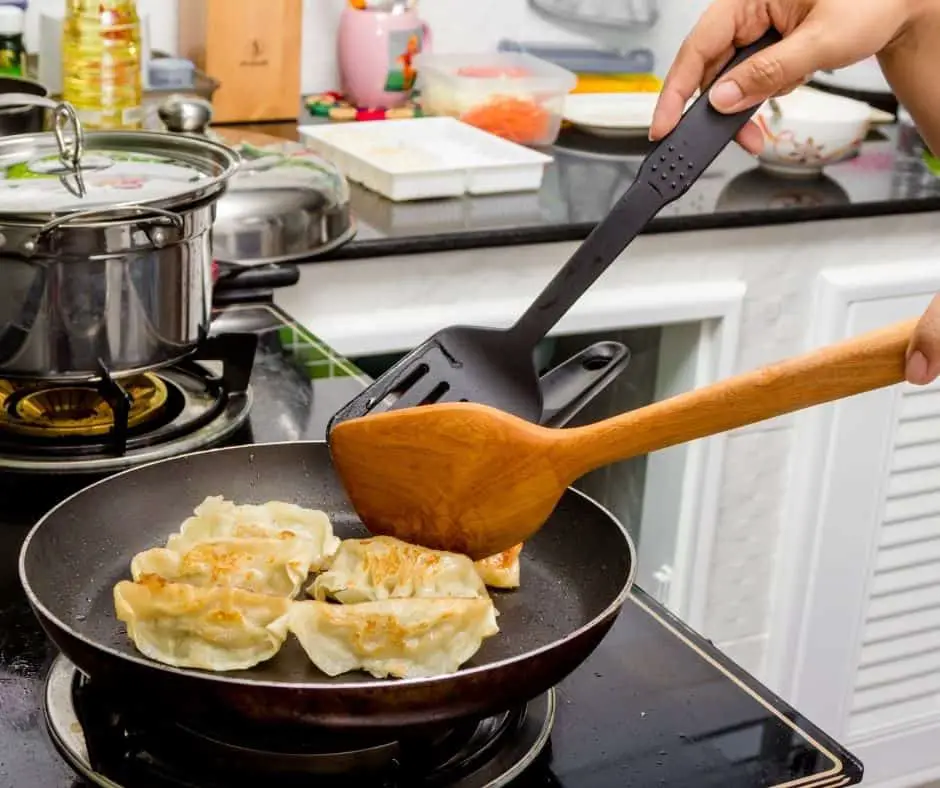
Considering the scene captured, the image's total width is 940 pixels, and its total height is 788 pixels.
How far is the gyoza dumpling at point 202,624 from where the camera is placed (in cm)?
81

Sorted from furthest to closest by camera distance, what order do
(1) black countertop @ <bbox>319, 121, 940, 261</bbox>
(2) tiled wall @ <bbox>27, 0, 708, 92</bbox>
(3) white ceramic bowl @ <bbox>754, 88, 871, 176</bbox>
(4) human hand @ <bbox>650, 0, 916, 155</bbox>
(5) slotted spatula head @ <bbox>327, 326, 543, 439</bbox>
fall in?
(2) tiled wall @ <bbox>27, 0, 708, 92</bbox> < (3) white ceramic bowl @ <bbox>754, 88, 871, 176</bbox> < (1) black countertop @ <bbox>319, 121, 940, 261</bbox> < (4) human hand @ <bbox>650, 0, 916, 155</bbox> < (5) slotted spatula head @ <bbox>327, 326, 543, 439</bbox>

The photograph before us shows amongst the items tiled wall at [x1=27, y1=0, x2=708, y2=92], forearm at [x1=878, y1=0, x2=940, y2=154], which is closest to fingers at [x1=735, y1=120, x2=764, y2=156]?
forearm at [x1=878, y1=0, x2=940, y2=154]

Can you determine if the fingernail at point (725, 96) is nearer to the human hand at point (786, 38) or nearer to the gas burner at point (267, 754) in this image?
the human hand at point (786, 38)

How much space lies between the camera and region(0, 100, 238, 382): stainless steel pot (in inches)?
43.4

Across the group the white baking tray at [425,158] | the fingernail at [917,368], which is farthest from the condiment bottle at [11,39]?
the fingernail at [917,368]

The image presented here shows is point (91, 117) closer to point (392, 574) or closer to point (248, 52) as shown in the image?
point (248, 52)

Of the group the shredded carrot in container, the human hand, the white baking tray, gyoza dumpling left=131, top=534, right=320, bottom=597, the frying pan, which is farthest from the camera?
the shredded carrot in container

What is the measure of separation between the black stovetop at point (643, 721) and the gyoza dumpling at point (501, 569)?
0.26ft

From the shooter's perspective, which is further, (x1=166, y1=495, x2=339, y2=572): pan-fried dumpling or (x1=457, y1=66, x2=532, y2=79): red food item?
(x1=457, y1=66, x2=532, y2=79): red food item

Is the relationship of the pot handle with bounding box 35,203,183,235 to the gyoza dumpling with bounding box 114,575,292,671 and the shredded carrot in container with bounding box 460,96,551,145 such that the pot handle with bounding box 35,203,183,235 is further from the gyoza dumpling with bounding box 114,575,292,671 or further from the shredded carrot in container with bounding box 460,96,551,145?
the shredded carrot in container with bounding box 460,96,551,145

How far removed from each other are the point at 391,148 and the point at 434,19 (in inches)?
24.5

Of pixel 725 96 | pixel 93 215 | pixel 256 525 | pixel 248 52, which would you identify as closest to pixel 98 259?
pixel 93 215

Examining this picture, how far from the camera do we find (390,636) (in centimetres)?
81

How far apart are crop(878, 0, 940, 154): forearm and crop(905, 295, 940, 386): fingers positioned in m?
0.69
